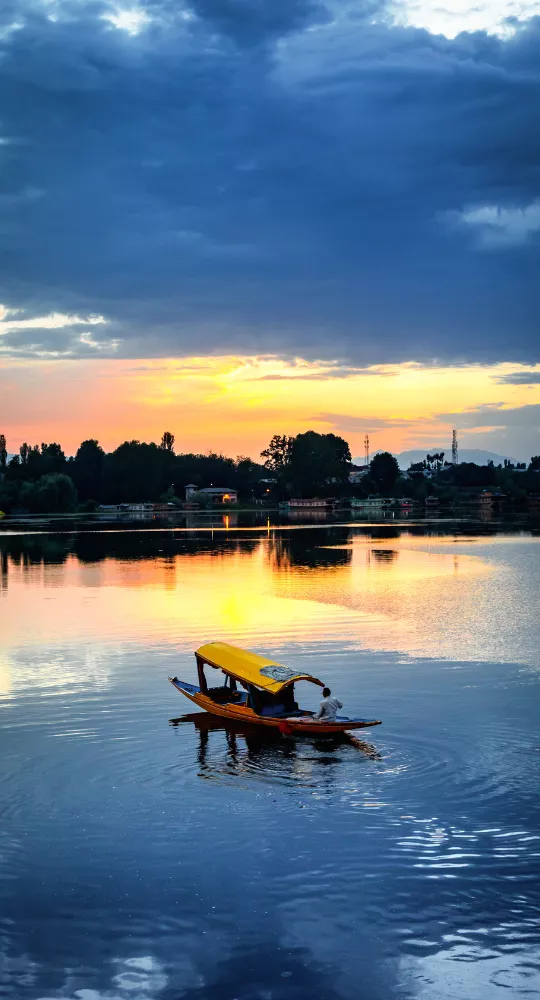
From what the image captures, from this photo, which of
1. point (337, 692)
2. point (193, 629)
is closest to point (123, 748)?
point (337, 692)

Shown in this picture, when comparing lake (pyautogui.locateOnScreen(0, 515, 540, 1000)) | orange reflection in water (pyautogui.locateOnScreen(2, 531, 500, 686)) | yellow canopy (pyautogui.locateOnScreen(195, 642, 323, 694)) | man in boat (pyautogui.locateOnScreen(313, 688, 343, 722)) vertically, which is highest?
yellow canopy (pyautogui.locateOnScreen(195, 642, 323, 694))

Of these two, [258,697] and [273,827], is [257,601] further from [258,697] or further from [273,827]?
[273,827]

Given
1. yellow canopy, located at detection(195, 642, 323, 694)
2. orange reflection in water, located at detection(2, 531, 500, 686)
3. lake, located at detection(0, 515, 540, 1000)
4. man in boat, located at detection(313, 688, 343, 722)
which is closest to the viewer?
lake, located at detection(0, 515, 540, 1000)

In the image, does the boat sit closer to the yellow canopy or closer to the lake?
the yellow canopy

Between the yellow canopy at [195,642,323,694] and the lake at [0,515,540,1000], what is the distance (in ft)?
5.35

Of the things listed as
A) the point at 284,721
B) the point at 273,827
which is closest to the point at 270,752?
the point at 284,721

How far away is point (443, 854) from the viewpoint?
18766 mm

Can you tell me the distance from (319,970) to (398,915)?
2.20 metres

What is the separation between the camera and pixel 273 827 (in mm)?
20312

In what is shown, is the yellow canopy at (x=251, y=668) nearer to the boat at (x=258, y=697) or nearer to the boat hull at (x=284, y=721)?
the boat at (x=258, y=697)

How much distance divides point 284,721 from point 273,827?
6.54 m

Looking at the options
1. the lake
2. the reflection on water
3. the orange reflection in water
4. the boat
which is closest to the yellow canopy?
the boat

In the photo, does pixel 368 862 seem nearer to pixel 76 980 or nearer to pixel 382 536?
pixel 76 980

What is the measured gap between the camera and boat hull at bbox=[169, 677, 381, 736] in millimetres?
26234
